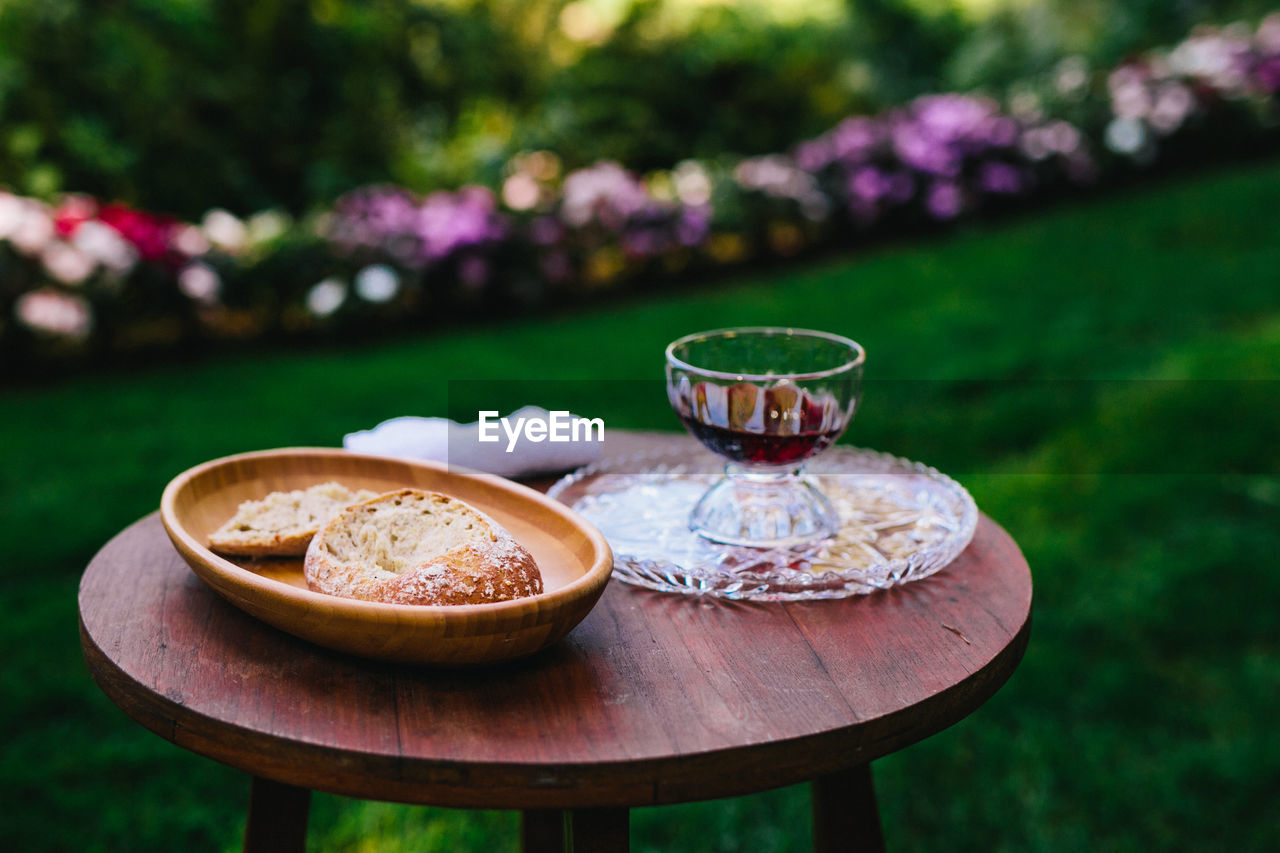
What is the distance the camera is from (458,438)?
1425 mm

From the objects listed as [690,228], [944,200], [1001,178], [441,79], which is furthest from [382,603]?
[441,79]

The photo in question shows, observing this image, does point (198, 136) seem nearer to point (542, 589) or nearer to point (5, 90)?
point (5, 90)

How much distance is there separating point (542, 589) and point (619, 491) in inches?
18.6

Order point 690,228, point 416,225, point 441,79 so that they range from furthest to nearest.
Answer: point 441,79
point 690,228
point 416,225

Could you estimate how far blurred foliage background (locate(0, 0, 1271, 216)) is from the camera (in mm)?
Answer: 5035

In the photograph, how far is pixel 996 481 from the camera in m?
3.12

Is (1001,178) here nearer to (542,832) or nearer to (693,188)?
(693,188)

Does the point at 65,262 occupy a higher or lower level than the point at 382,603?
lower

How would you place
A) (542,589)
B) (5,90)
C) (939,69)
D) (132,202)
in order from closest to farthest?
(542,589), (5,90), (132,202), (939,69)

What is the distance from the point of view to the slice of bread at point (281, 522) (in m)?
1.10

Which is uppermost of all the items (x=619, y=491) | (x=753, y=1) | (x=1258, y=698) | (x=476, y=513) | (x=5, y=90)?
(x=753, y=1)

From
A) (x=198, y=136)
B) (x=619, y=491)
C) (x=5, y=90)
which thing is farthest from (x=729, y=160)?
(x=619, y=491)

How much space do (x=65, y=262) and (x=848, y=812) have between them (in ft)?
12.4

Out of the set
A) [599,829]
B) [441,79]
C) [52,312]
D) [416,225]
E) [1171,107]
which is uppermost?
[441,79]
